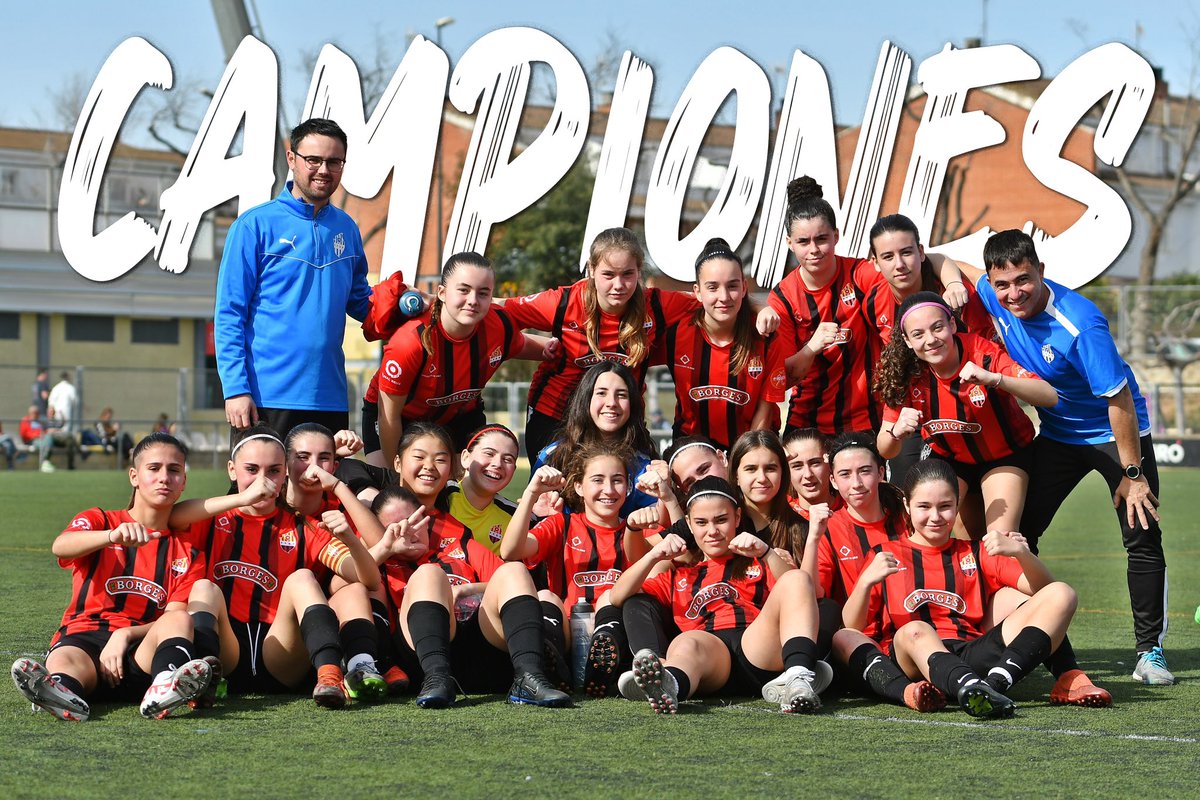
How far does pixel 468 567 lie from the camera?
5.64 m

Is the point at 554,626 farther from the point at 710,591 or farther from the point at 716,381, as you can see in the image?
the point at 716,381

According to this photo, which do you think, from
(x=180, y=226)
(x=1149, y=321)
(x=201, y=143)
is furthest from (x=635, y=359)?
(x=1149, y=321)

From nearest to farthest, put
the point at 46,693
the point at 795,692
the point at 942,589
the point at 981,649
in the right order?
the point at 46,693 < the point at 795,692 < the point at 981,649 < the point at 942,589

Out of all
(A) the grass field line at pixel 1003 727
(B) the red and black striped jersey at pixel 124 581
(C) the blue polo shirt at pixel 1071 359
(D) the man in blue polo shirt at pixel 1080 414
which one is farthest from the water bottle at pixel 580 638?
(C) the blue polo shirt at pixel 1071 359

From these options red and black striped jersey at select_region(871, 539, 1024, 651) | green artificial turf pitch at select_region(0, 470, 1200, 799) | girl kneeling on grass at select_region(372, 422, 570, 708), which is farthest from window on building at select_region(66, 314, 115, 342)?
red and black striped jersey at select_region(871, 539, 1024, 651)

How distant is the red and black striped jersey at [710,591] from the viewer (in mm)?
5410

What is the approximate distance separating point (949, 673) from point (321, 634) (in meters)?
2.13

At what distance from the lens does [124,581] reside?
17.0 ft

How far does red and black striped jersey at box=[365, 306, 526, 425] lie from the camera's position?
616cm

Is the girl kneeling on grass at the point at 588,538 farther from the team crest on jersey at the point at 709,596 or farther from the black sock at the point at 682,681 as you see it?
the black sock at the point at 682,681

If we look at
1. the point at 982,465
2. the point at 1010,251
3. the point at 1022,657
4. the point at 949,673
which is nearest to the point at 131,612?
the point at 949,673

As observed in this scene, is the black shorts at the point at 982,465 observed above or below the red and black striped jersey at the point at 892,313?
below

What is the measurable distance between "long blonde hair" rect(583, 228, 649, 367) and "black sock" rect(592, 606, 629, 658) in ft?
4.21

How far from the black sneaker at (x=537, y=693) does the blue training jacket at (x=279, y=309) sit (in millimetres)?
1720
